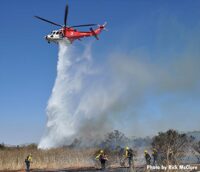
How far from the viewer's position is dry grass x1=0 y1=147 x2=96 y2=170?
55.8 m

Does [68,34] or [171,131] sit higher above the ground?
[68,34]

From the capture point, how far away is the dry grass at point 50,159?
55.8 m

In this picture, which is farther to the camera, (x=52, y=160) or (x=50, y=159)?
(x=50, y=159)

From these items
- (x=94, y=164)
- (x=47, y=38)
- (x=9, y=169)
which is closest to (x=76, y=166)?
(x=94, y=164)

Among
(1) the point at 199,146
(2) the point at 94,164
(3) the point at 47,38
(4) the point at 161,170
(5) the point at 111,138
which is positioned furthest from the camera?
(5) the point at 111,138

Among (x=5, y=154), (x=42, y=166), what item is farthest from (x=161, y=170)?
(x=5, y=154)

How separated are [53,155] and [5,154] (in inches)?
251

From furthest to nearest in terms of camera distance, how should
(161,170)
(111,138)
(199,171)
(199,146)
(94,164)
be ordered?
(111,138) → (94,164) → (199,146) → (199,171) → (161,170)

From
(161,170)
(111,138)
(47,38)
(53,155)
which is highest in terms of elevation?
(47,38)

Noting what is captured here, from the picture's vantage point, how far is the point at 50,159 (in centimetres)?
5778

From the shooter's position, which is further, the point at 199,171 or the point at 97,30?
the point at 97,30

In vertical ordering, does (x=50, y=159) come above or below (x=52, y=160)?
above

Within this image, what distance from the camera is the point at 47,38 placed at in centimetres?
6388

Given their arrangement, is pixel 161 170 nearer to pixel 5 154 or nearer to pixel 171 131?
pixel 171 131
